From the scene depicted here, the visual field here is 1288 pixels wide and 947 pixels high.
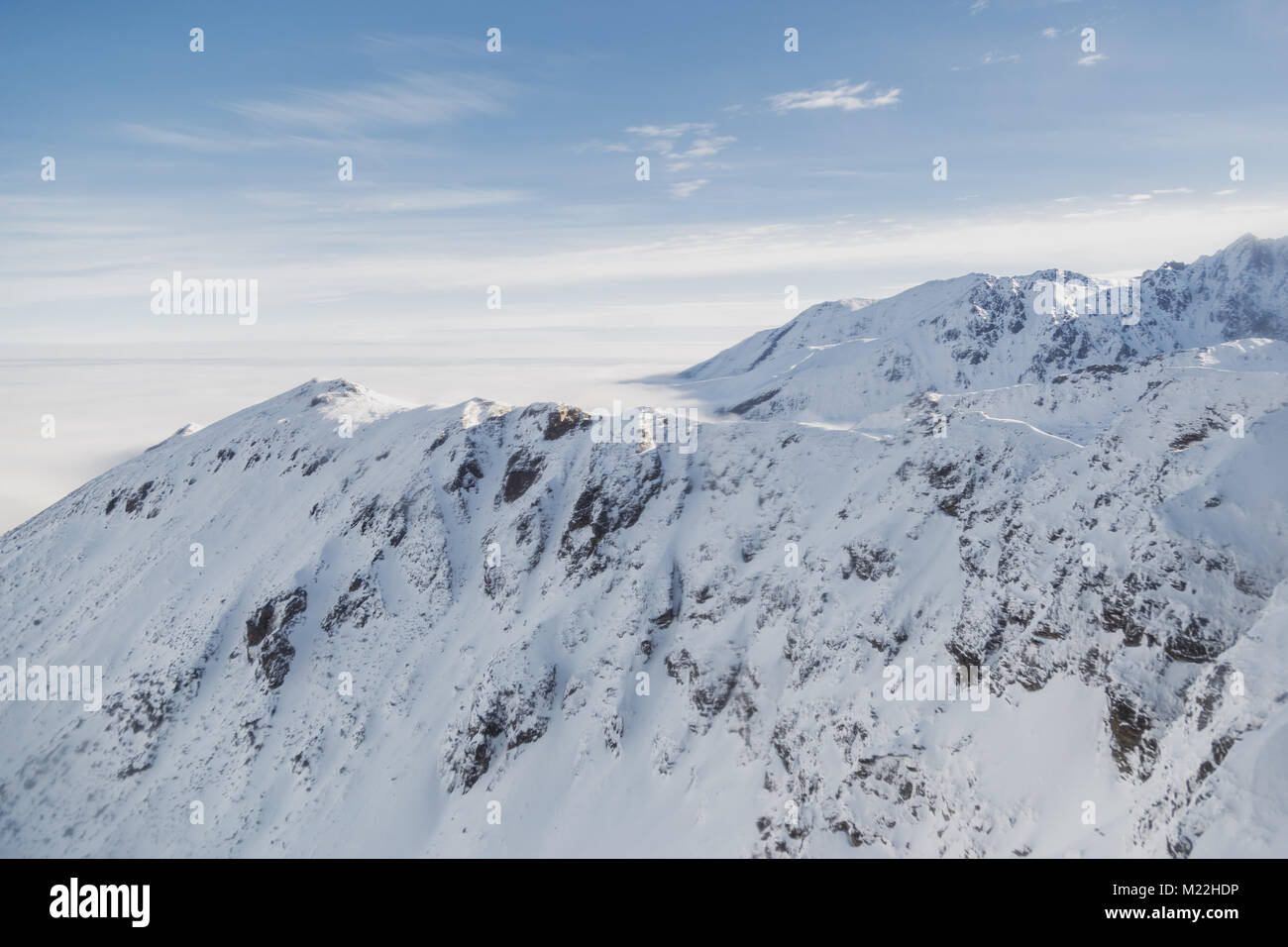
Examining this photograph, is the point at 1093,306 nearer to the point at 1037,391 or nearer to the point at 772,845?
the point at 1037,391

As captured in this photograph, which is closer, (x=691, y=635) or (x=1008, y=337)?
(x=691, y=635)

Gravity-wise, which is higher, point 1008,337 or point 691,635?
point 1008,337

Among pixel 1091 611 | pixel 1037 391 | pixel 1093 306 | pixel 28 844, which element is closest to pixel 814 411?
pixel 1037 391

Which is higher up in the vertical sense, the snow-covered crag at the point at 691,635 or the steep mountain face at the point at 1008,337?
the steep mountain face at the point at 1008,337

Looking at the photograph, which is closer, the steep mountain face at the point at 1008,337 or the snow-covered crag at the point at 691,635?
the snow-covered crag at the point at 691,635
